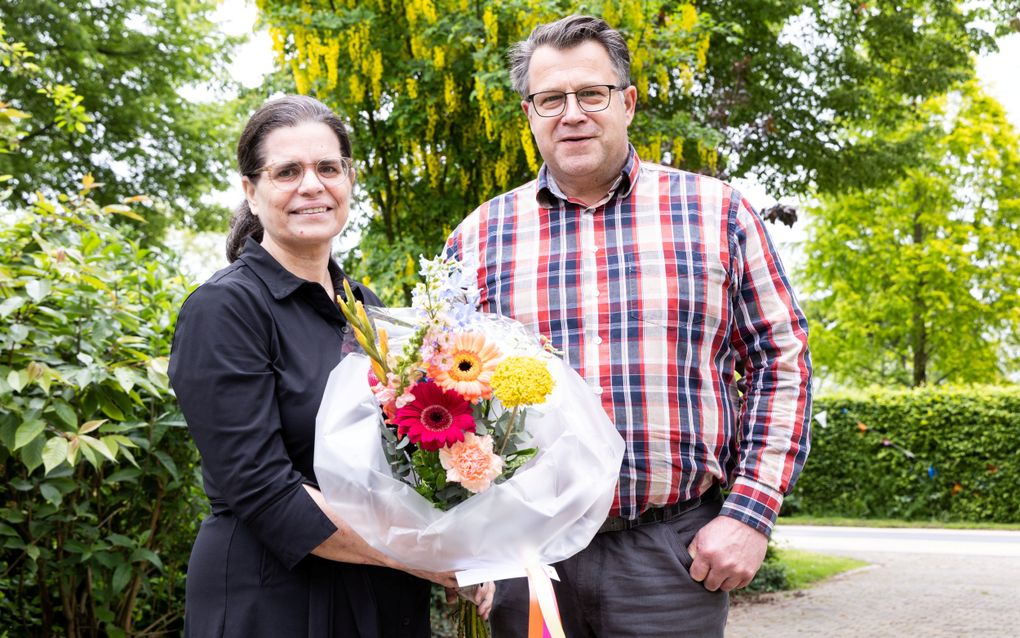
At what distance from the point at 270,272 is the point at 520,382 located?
785 mm

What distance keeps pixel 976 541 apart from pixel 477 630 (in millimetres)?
13035

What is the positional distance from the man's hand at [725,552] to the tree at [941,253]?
18884 mm

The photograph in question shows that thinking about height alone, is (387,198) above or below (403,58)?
below

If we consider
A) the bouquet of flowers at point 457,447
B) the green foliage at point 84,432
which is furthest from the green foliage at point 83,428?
the bouquet of flowers at point 457,447

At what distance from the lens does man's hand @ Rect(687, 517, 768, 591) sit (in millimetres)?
2402

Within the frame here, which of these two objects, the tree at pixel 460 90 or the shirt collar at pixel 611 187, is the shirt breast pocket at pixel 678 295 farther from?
the tree at pixel 460 90

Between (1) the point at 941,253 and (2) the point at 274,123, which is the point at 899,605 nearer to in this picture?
(2) the point at 274,123

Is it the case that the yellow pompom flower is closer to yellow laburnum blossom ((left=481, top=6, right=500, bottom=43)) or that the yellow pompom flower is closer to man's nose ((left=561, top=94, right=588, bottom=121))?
man's nose ((left=561, top=94, right=588, bottom=121))

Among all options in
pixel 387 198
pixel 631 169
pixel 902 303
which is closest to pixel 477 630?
pixel 631 169

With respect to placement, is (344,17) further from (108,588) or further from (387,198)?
(108,588)

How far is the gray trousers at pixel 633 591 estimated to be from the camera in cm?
243

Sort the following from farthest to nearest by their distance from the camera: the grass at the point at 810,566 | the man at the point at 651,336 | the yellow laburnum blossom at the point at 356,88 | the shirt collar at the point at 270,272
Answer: the grass at the point at 810,566 < the yellow laburnum blossom at the point at 356,88 < the man at the point at 651,336 < the shirt collar at the point at 270,272

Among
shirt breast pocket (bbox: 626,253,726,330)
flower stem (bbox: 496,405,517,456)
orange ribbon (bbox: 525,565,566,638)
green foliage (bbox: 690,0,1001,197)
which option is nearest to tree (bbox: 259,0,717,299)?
green foliage (bbox: 690,0,1001,197)

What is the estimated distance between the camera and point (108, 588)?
157 inches
